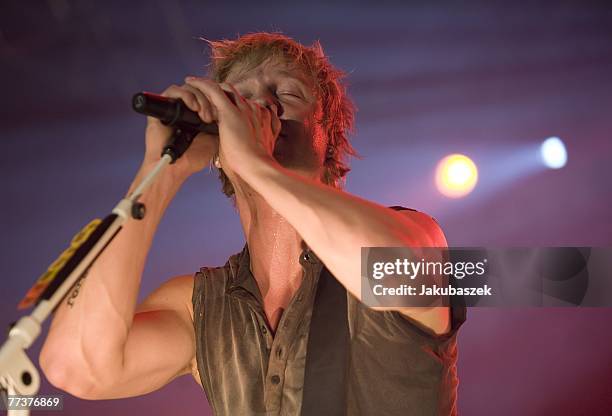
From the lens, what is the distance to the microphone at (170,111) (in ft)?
3.94

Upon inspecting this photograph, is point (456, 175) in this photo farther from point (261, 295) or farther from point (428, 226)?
point (428, 226)

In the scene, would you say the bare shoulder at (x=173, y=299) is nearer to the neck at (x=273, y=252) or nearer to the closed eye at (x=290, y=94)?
the neck at (x=273, y=252)

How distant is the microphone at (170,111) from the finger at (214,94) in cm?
4

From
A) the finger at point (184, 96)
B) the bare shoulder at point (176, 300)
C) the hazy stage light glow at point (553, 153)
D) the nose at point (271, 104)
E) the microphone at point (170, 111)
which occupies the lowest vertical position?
the bare shoulder at point (176, 300)

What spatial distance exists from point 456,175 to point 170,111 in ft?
7.07

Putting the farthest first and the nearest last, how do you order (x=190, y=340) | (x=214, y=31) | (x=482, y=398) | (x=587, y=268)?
(x=214, y=31)
(x=482, y=398)
(x=587, y=268)
(x=190, y=340)

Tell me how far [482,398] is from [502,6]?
174cm

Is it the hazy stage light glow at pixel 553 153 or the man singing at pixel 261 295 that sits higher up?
the hazy stage light glow at pixel 553 153

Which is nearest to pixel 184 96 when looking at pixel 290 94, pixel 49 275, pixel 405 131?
pixel 49 275

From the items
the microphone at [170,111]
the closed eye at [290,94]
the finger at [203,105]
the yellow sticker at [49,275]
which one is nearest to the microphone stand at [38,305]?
the yellow sticker at [49,275]

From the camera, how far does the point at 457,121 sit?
322 cm

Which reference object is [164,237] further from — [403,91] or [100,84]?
[403,91]

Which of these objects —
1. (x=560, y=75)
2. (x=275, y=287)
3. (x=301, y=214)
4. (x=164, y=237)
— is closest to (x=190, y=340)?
(x=275, y=287)

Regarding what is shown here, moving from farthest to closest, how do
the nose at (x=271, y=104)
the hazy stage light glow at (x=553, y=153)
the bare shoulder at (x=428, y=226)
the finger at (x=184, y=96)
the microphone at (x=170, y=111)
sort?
the hazy stage light glow at (x=553, y=153) < the nose at (x=271, y=104) < the bare shoulder at (x=428, y=226) < the finger at (x=184, y=96) < the microphone at (x=170, y=111)
